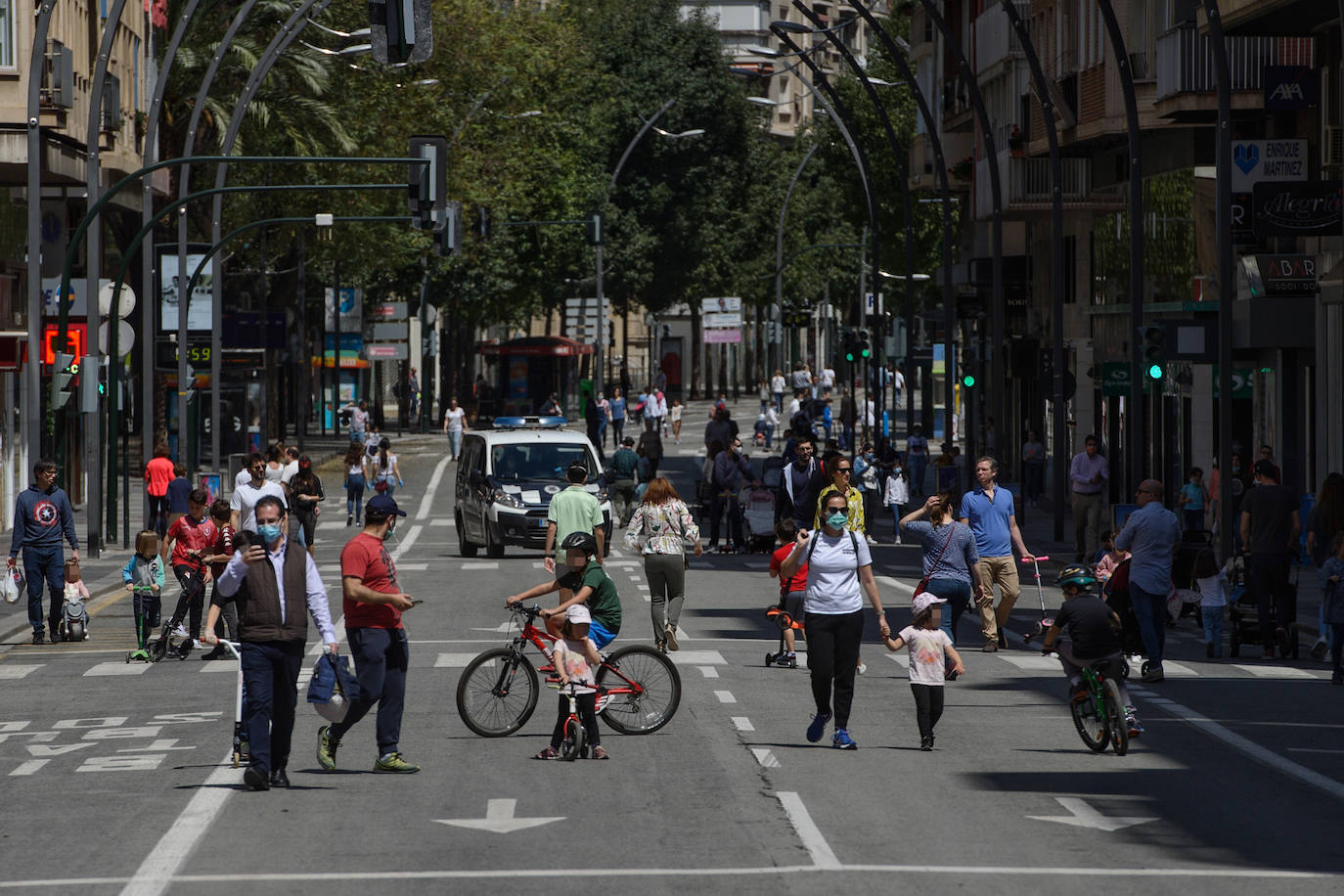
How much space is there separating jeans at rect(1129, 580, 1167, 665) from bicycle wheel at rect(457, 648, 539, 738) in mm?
5973

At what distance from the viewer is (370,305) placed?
266 feet

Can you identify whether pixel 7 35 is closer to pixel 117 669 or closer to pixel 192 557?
pixel 192 557

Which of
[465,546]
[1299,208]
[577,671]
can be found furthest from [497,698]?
[465,546]

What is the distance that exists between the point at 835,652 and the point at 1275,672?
268 inches

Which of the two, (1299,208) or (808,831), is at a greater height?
(1299,208)

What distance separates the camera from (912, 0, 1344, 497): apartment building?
32.8 m

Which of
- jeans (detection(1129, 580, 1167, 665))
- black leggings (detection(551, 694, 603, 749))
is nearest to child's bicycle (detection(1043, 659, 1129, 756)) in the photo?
black leggings (detection(551, 694, 603, 749))

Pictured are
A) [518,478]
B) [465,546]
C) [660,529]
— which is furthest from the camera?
[465,546]

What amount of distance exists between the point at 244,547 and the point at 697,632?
1057 centimetres

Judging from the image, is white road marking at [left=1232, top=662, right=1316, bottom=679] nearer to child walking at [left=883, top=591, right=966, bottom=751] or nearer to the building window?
child walking at [left=883, top=591, right=966, bottom=751]

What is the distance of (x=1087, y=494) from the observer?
34.1 m

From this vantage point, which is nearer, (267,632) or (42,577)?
(267,632)

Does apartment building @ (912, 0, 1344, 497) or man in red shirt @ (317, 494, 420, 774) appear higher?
apartment building @ (912, 0, 1344, 497)

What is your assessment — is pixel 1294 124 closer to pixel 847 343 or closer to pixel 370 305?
pixel 847 343
